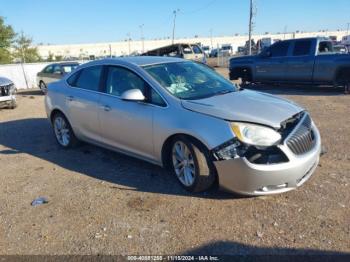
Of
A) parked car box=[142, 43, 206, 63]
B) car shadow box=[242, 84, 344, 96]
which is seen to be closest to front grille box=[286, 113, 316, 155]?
car shadow box=[242, 84, 344, 96]

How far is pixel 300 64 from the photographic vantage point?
13.1 m

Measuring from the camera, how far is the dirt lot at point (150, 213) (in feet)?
11.4

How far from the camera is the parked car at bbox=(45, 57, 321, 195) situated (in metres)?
3.92

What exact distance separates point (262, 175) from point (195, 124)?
94cm

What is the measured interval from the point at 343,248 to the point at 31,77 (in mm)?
23181

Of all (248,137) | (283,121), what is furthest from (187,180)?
(283,121)

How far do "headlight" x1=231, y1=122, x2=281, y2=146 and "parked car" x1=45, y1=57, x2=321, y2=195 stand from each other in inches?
0.4

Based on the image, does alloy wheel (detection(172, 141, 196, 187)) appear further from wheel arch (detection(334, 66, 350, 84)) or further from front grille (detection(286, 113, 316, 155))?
wheel arch (detection(334, 66, 350, 84))

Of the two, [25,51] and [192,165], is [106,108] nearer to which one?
[192,165]

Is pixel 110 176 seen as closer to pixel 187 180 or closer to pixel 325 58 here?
pixel 187 180

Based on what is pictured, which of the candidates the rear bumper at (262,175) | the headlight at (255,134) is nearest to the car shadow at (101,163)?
the rear bumper at (262,175)

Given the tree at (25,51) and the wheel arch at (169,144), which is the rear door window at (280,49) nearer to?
the wheel arch at (169,144)

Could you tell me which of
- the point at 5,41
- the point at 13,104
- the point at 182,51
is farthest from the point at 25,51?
the point at 13,104

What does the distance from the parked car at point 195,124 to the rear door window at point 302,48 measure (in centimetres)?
856
